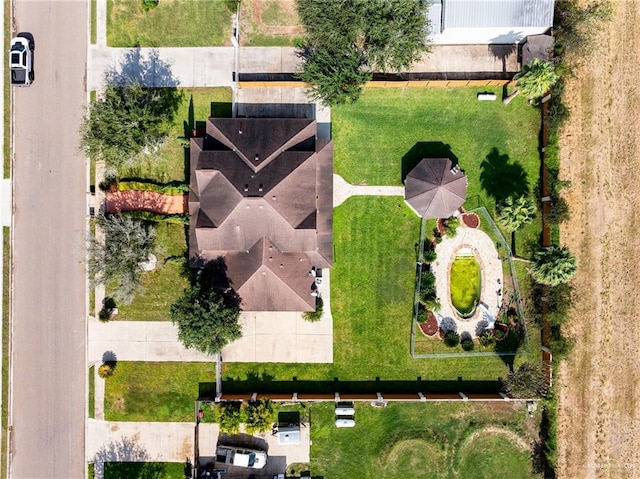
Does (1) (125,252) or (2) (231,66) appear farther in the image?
(2) (231,66)

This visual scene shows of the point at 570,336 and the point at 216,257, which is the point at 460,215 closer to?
the point at 570,336

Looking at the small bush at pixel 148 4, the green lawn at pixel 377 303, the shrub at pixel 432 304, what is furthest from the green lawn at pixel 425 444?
the small bush at pixel 148 4

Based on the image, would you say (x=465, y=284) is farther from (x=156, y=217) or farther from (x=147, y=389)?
(x=147, y=389)

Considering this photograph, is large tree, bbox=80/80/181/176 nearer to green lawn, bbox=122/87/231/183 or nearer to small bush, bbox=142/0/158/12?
green lawn, bbox=122/87/231/183

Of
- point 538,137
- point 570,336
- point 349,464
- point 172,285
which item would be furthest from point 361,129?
point 349,464

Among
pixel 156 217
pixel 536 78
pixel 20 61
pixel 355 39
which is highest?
pixel 355 39

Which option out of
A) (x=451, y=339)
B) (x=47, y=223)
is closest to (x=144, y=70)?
(x=47, y=223)
